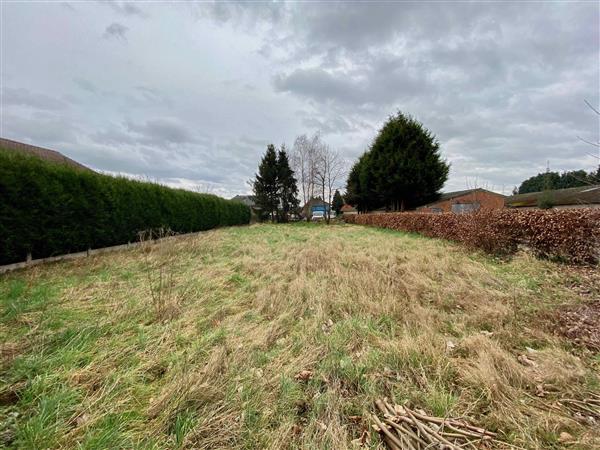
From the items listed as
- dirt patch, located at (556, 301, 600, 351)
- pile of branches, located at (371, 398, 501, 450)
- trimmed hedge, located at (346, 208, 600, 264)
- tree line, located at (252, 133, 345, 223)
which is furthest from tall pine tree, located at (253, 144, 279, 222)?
pile of branches, located at (371, 398, 501, 450)

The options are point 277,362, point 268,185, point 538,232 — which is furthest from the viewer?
point 268,185

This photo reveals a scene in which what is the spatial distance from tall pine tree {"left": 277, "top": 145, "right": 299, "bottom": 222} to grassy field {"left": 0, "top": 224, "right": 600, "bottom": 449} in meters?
27.7

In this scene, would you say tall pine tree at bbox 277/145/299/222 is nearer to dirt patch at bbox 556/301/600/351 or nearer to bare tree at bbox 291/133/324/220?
bare tree at bbox 291/133/324/220

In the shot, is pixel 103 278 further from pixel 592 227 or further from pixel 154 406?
pixel 592 227

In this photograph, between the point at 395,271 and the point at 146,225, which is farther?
the point at 146,225

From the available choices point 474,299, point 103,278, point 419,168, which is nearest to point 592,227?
point 474,299

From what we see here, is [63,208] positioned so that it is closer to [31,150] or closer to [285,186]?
[31,150]

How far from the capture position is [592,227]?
16.4 feet

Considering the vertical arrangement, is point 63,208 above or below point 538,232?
above

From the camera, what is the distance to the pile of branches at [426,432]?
55.7 inches

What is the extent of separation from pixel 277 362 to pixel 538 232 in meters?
7.09

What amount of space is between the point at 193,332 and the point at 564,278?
6.19 m

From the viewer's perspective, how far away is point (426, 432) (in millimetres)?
1460

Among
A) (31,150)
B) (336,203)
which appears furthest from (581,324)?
(336,203)
